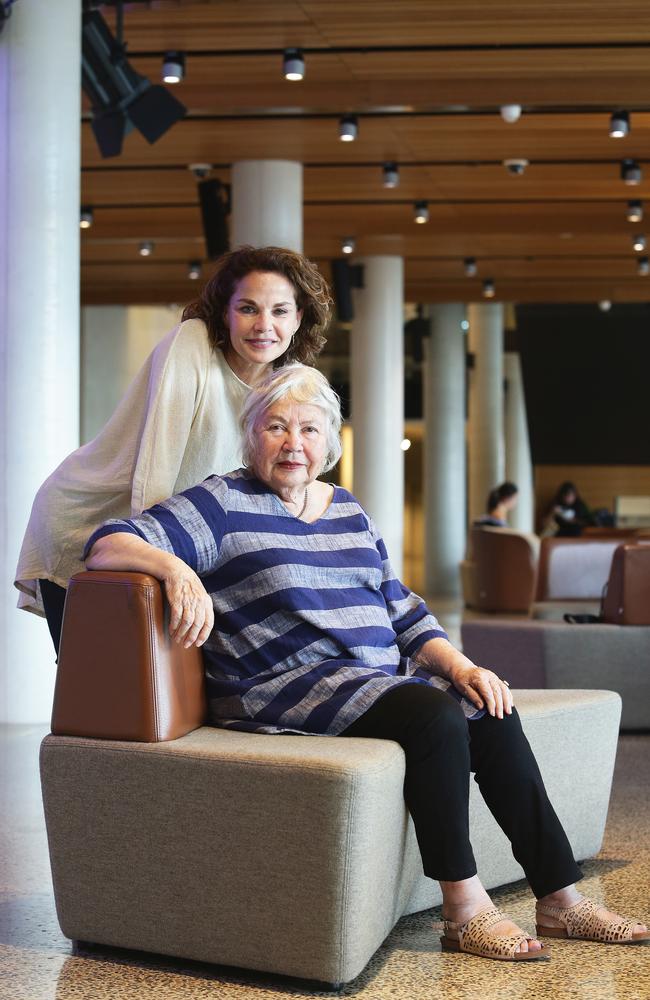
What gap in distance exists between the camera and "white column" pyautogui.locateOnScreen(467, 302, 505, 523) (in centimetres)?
2045

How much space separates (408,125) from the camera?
30.0 ft

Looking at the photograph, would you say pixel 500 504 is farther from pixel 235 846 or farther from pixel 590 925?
pixel 235 846

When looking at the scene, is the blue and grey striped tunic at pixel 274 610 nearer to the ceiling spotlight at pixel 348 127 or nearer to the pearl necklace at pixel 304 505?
the pearl necklace at pixel 304 505

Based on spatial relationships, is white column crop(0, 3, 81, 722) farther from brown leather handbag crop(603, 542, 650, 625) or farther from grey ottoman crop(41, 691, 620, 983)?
grey ottoman crop(41, 691, 620, 983)

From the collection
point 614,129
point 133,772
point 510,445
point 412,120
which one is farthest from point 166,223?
point 510,445

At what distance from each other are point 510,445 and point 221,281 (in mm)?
24282

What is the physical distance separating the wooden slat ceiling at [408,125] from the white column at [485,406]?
231 inches

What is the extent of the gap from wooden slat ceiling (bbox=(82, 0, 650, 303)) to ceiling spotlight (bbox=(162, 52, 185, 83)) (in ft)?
0.22

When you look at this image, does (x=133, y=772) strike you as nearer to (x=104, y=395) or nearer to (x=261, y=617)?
(x=261, y=617)

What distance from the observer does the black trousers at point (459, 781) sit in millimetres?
2779

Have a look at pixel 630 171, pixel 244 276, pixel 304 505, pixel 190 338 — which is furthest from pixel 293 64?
pixel 304 505

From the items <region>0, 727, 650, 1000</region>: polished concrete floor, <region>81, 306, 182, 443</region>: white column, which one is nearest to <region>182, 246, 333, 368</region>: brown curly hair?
<region>0, 727, 650, 1000</region>: polished concrete floor

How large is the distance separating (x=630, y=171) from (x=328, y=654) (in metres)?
8.03

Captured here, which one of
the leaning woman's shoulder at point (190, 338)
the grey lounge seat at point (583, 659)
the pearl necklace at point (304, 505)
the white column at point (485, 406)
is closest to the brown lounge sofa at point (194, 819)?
the pearl necklace at point (304, 505)
